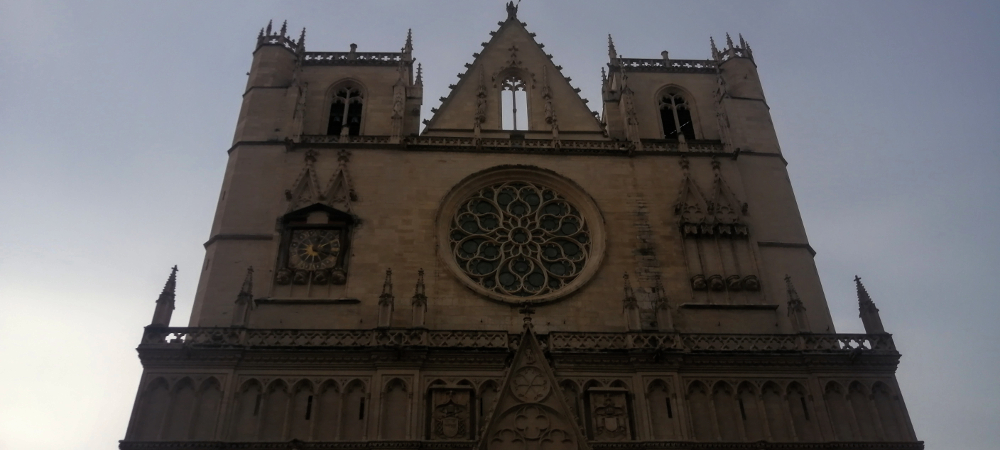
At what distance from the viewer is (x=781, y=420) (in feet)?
50.9

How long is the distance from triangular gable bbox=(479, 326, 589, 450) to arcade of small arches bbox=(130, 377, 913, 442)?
0.70 ft

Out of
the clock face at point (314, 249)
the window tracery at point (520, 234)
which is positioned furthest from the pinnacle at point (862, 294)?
the clock face at point (314, 249)

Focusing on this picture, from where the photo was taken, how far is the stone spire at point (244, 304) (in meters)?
16.3

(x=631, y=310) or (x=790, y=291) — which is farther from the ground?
(x=790, y=291)

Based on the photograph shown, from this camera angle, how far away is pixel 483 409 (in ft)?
50.4

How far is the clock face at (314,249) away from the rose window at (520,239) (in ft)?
8.67

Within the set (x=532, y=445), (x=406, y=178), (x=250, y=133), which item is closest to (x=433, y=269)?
(x=406, y=178)

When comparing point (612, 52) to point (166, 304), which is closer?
point (166, 304)

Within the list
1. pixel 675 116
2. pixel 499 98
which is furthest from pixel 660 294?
pixel 499 98

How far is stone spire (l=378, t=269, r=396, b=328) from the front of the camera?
16.4 m

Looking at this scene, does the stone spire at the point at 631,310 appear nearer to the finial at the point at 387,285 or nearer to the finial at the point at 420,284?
the finial at the point at 420,284

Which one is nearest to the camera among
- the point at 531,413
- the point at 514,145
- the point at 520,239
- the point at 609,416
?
the point at 531,413

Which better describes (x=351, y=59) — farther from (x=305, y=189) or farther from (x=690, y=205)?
(x=690, y=205)

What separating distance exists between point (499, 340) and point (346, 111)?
872cm
